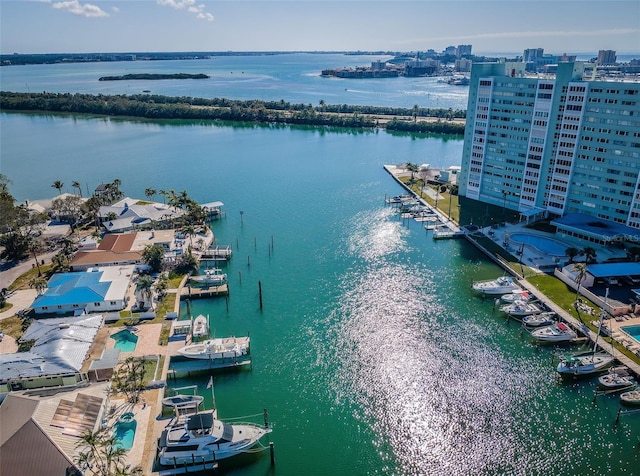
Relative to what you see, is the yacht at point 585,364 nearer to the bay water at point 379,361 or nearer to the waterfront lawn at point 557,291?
the bay water at point 379,361

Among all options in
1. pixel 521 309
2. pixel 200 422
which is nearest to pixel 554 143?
pixel 521 309

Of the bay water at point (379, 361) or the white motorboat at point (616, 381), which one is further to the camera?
the white motorboat at point (616, 381)

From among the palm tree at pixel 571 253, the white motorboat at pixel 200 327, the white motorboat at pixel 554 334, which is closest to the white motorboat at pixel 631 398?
the white motorboat at pixel 554 334

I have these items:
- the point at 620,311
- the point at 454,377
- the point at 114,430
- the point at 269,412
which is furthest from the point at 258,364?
the point at 620,311

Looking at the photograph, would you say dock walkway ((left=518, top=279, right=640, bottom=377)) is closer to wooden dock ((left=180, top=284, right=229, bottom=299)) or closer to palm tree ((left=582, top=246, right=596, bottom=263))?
palm tree ((left=582, top=246, right=596, bottom=263))

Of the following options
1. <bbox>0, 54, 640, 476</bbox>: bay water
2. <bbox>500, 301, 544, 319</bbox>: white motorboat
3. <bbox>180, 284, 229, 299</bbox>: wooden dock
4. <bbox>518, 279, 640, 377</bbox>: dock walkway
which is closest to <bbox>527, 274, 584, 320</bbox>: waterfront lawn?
<bbox>518, 279, 640, 377</bbox>: dock walkway

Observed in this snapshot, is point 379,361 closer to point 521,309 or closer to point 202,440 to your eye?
point 202,440

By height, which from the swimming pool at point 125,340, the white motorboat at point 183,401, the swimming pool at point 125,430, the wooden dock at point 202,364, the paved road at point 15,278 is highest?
the paved road at point 15,278
